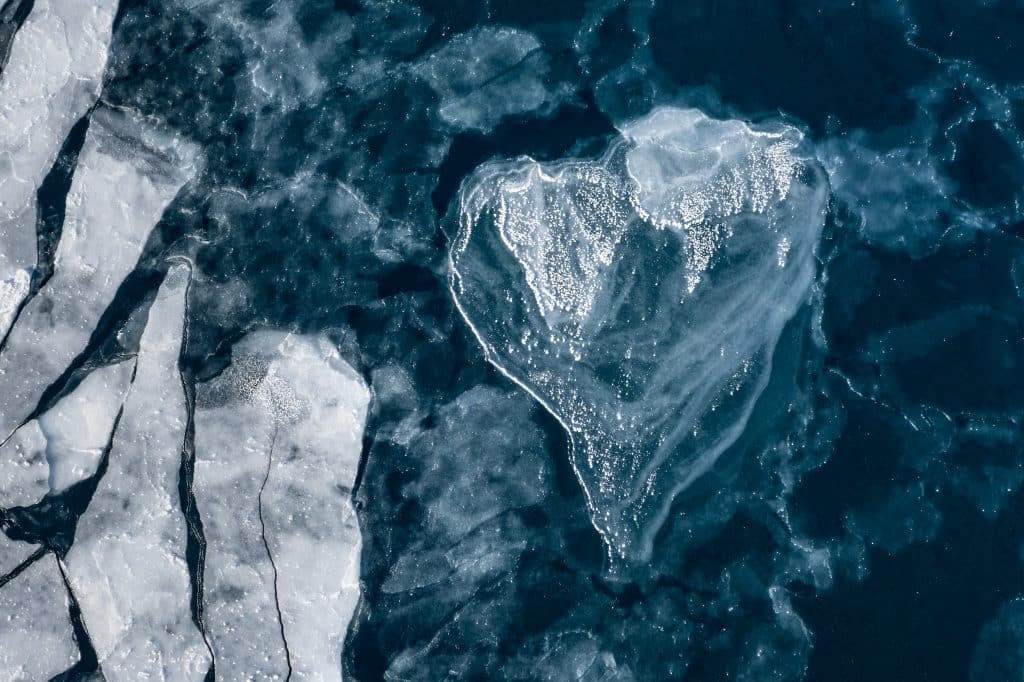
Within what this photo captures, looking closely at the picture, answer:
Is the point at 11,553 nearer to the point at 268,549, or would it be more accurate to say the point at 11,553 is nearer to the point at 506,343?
the point at 268,549

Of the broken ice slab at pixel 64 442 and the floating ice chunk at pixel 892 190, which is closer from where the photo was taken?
the broken ice slab at pixel 64 442

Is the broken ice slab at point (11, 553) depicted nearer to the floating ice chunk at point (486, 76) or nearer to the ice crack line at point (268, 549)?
the ice crack line at point (268, 549)

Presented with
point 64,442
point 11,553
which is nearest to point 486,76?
point 64,442

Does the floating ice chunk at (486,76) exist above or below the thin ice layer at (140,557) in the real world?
above

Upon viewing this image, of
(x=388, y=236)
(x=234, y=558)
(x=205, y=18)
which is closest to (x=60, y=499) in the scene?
(x=234, y=558)

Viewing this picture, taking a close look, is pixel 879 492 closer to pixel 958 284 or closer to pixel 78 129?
pixel 958 284

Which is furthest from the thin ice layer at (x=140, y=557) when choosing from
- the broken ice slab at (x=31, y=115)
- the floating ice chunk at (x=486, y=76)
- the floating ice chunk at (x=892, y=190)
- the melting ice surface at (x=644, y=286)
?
the floating ice chunk at (x=892, y=190)

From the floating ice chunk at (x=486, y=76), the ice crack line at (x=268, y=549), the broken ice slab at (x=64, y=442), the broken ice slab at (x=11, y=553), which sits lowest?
the ice crack line at (x=268, y=549)
